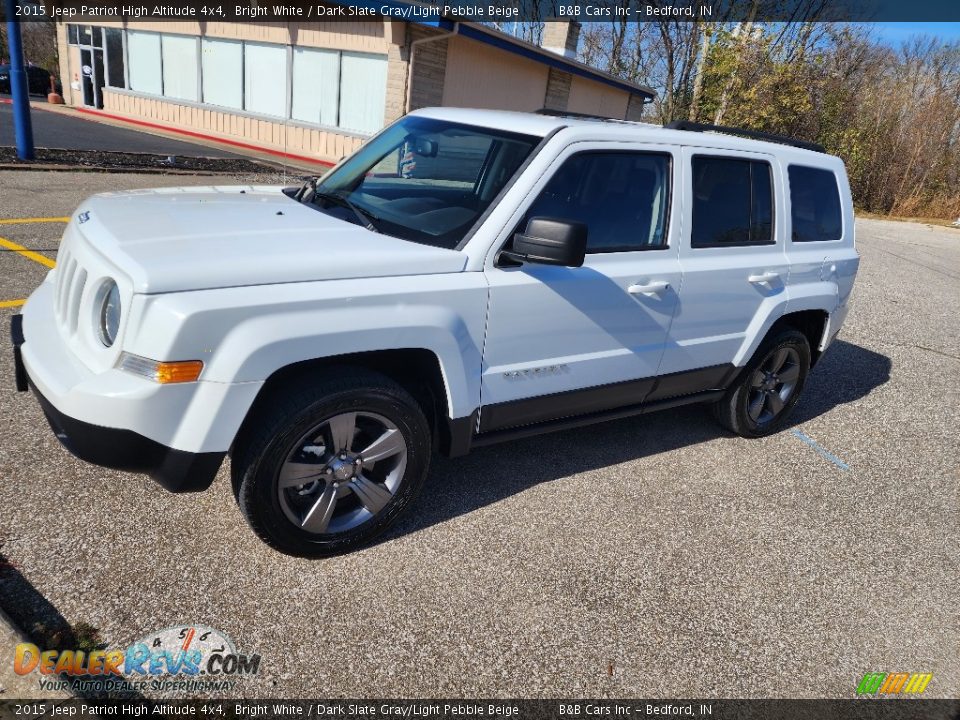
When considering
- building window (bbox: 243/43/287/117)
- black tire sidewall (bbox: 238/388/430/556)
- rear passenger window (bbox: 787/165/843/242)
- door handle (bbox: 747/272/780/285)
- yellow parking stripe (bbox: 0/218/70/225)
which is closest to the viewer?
black tire sidewall (bbox: 238/388/430/556)

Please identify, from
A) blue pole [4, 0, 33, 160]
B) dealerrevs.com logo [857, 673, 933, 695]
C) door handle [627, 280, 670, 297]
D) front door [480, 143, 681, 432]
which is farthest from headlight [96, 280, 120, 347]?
blue pole [4, 0, 33, 160]

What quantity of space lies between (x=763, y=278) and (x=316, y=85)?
51.7 feet

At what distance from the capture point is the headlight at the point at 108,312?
265 centimetres

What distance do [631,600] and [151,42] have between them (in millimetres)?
A: 23167

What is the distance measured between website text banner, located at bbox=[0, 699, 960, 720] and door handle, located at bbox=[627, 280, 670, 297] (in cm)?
190

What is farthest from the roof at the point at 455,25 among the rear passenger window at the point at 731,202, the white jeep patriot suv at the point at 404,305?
the rear passenger window at the point at 731,202

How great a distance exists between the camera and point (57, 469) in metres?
3.41

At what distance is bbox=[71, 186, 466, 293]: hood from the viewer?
8.45 ft

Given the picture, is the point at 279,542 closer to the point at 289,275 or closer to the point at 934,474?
the point at 289,275

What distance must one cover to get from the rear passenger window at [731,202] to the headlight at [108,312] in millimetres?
2854

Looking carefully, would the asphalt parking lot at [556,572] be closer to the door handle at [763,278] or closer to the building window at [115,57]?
the door handle at [763,278]

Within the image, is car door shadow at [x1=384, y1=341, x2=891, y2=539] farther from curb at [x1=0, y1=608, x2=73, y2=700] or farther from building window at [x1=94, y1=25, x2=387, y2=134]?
building window at [x1=94, y1=25, x2=387, y2=134]

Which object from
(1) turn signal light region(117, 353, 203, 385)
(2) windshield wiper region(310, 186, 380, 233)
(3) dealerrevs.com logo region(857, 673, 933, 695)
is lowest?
(3) dealerrevs.com logo region(857, 673, 933, 695)

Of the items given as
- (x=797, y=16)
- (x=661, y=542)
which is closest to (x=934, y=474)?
(x=661, y=542)
